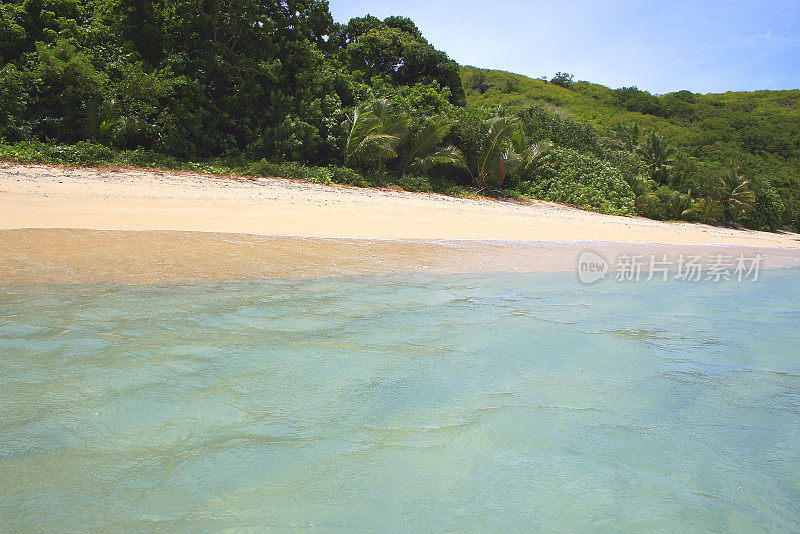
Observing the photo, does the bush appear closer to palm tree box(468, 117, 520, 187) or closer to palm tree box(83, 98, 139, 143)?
palm tree box(468, 117, 520, 187)

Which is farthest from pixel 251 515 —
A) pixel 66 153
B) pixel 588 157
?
pixel 588 157

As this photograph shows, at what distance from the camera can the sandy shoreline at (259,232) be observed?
245 inches

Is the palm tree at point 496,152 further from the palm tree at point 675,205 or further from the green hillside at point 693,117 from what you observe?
the palm tree at point 675,205

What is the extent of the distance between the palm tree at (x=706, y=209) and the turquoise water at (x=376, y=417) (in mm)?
16479

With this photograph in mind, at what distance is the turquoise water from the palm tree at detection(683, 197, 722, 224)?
1648cm

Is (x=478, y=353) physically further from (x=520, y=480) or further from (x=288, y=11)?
(x=288, y=11)

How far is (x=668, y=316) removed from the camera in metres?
5.78

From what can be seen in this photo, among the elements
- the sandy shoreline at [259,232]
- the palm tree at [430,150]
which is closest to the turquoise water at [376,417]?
the sandy shoreline at [259,232]

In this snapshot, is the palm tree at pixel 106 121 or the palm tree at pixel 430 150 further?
the palm tree at pixel 430 150

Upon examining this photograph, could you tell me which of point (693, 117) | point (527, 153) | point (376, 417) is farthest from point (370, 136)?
point (693, 117)

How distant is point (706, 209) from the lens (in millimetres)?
20141

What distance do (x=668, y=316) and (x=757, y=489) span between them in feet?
11.6

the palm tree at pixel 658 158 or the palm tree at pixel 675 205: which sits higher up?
the palm tree at pixel 658 158

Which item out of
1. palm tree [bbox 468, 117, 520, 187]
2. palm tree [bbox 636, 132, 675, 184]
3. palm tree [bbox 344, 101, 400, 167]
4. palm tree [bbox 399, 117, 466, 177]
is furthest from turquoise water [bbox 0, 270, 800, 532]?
palm tree [bbox 636, 132, 675, 184]
